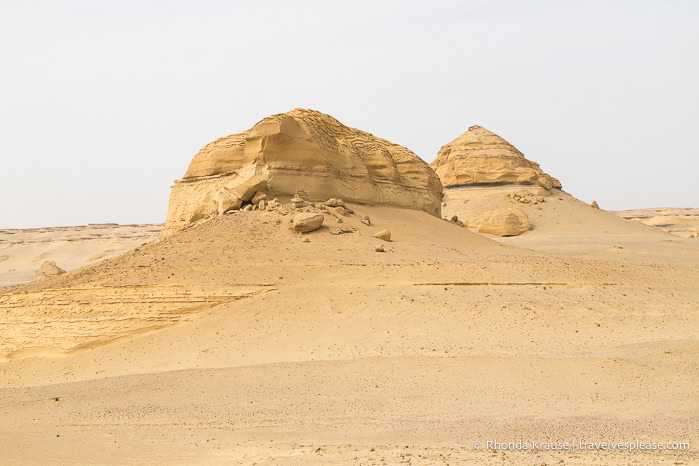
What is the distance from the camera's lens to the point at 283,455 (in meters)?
6.71

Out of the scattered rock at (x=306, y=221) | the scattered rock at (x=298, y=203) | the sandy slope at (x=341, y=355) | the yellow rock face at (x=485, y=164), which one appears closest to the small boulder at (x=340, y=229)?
the sandy slope at (x=341, y=355)

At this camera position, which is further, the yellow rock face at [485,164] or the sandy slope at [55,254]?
the yellow rock face at [485,164]

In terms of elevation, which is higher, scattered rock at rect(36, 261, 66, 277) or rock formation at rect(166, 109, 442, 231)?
rock formation at rect(166, 109, 442, 231)

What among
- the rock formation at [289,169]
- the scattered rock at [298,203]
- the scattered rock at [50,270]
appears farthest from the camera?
the scattered rock at [50,270]

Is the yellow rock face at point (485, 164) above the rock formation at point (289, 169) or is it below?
above

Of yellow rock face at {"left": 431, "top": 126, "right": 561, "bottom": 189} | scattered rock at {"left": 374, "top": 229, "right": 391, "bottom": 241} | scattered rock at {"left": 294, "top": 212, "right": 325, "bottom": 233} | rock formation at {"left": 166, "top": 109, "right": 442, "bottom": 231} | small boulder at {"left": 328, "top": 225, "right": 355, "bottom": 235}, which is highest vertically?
yellow rock face at {"left": 431, "top": 126, "right": 561, "bottom": 189}

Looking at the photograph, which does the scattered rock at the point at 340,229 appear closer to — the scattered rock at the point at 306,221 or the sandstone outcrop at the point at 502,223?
the scattered rock at the point at 306,221

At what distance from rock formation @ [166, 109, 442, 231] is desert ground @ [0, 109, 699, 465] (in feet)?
0.16

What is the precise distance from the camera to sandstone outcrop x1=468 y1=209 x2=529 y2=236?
35188 millimetres

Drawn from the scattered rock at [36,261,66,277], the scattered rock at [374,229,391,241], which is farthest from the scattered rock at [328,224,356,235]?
the scattered rock at [36,261,66,277]

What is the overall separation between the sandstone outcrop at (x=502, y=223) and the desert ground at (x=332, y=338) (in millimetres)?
16687

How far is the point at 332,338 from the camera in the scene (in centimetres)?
1116

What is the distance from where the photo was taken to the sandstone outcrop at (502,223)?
3519 cm

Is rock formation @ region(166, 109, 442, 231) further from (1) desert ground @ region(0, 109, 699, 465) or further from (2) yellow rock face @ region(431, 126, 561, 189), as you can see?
(2) yellow rock face @ region(431, 126, 561, 189)
